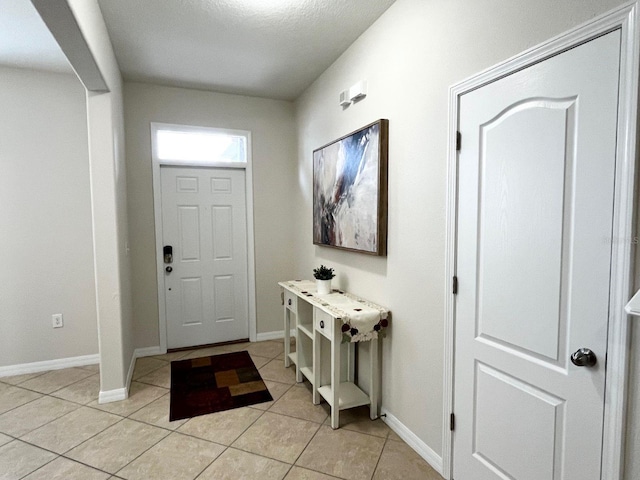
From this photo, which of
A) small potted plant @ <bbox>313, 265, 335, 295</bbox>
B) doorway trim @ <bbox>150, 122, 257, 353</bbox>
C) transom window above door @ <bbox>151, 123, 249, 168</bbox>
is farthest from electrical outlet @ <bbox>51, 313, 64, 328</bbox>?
small potted plant @ <bbox>313, 265, 335, 295</bbox>

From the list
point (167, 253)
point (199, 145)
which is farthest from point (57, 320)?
point (199, 145)

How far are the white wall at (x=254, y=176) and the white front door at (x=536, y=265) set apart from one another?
8.79ft

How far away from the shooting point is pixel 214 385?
3008 mm

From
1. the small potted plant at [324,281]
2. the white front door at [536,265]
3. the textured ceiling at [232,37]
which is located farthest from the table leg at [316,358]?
the textured ceiling at [232,37]

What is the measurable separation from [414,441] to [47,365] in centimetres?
337

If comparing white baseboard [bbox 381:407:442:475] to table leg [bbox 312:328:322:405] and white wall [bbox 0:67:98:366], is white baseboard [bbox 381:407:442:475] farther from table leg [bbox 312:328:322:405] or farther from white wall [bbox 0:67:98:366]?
white wall [bbox 0:67:98:366]

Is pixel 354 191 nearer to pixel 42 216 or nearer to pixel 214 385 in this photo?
pixel 214 385

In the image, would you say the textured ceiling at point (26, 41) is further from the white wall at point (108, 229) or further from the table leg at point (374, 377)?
the table leg at point (374, 377)

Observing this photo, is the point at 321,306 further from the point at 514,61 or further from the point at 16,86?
the point at 16,86

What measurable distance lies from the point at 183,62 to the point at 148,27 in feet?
1.88

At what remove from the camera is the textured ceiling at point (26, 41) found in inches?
91.0

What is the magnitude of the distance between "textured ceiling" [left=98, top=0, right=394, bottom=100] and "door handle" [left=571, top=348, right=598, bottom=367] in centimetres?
222

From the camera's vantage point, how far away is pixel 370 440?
7.37 feet

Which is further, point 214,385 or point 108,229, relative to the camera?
point 214,385
